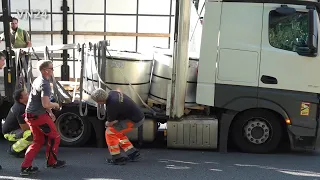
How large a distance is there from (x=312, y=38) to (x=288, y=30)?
0.38 m

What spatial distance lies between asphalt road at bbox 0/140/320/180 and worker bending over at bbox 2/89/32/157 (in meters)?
0.18

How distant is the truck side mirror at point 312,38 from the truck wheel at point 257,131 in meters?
1.08

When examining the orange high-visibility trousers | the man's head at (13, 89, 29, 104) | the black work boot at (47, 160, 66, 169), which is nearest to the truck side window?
the orange high-visibility trousers

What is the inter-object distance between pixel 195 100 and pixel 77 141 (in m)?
2.05

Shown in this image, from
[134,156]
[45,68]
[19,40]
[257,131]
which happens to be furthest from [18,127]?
[257,131]

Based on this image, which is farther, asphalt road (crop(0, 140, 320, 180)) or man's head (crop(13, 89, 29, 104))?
man's head (crop(13, 89, 29, 104))

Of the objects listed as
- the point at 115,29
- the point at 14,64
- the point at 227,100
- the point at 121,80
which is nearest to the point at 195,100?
the point at 227,100

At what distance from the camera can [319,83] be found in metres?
5.89

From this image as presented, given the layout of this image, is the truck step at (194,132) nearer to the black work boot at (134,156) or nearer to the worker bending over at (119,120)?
the black work boot at (134,156)

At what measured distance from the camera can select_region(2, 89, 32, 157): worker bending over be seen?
5.67 m

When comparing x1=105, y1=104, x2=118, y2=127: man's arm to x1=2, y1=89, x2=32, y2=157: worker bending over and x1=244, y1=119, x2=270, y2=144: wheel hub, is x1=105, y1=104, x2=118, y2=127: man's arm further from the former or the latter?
x1=244, y1=119, x2=270, y2=144: wheel hub

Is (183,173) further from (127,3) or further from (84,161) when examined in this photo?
(127,3)

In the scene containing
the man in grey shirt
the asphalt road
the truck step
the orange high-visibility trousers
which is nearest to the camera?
the man in grey shirt

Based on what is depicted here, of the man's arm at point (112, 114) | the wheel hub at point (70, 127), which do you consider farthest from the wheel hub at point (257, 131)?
the wheel hub at point (70, 127)
